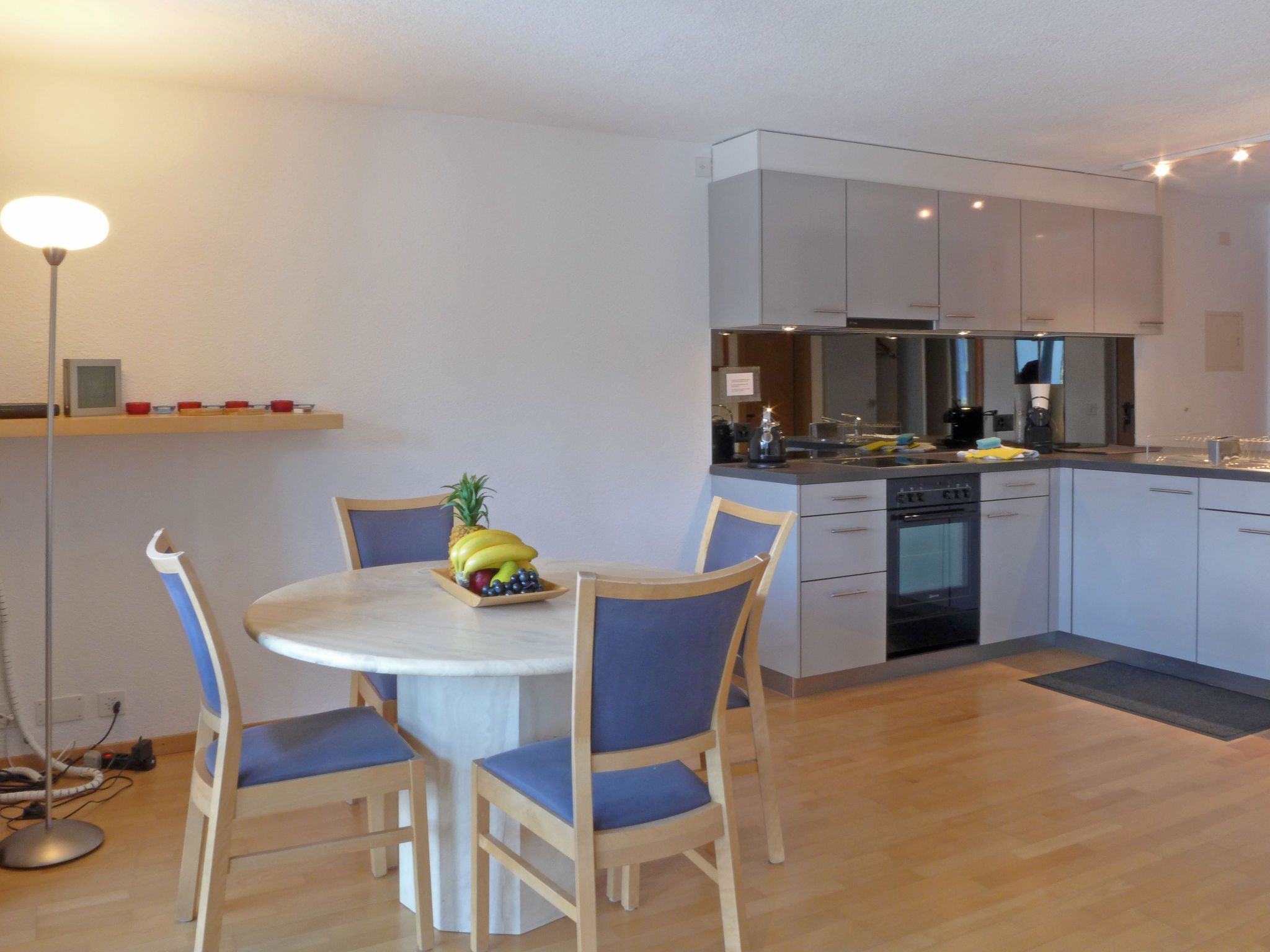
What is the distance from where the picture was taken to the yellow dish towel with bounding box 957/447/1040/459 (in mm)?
4762

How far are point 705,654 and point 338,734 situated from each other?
884mm

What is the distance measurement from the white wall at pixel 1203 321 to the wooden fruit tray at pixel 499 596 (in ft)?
14.3

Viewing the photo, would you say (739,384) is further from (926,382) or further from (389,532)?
(389,532)

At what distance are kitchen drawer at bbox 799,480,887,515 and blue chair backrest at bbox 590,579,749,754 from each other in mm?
2125

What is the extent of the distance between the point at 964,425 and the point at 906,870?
10.0 feet

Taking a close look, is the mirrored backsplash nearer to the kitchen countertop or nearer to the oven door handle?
the kitchen countertop

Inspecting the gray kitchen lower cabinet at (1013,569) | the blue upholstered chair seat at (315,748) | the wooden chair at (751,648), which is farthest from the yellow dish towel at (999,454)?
the blue upholstered chair seat at (315,748)

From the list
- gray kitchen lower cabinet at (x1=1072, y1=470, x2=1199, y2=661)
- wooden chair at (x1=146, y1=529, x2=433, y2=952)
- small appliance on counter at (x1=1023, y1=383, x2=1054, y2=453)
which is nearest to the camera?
wooden chair at (x1=146, y1=529, x2=433, y2=952)

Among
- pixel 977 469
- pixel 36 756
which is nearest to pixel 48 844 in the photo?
pixel 36 756

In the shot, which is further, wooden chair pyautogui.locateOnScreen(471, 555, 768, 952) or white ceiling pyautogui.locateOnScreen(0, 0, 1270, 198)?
white ceiling pyautogui.locateOnScreen(0, 0, 1270, 198)

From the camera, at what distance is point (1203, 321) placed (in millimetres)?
5941

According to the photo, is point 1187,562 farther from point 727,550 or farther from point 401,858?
point 401,858

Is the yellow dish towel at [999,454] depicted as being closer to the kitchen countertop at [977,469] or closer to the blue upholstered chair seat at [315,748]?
the kitchen countertop at [977,469]

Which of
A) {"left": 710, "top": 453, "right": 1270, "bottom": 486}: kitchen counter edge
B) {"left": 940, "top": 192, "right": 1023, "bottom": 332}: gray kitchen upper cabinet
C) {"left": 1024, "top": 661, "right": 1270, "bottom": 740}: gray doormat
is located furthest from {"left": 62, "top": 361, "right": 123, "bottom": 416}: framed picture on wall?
{"left": 1024, "top": 661, "right": 1270, "bottom": 740}: gray doormat
